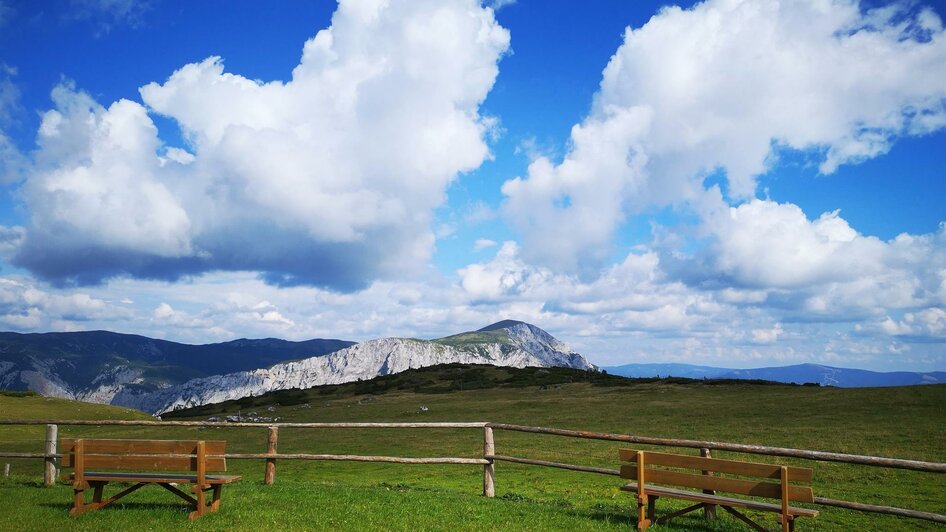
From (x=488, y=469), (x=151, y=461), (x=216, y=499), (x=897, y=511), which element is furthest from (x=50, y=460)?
(x=897, y=511)

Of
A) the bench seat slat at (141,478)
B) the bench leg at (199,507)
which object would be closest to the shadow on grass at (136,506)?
the bench leg at (199,507)

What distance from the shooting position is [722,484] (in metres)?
11.1

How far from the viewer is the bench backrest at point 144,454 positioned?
41.0ft

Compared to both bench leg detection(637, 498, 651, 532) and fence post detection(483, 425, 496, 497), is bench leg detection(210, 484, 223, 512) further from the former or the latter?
bench leg detection(637, 498, 651, 532)

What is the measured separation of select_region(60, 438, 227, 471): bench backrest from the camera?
41.0 ft

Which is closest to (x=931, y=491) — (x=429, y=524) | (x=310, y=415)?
(x=429, y=524)

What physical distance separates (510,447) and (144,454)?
2359 centimetres

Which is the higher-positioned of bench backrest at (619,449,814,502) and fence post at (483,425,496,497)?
bench backrest at (619,449,814,502)

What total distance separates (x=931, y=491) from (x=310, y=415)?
49666mm

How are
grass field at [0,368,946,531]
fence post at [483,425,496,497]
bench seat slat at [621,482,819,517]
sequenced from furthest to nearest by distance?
fence post at [483,425,496,497] < grass field at [0,368,946,531] < bench seat slat at [621,482,819,517]

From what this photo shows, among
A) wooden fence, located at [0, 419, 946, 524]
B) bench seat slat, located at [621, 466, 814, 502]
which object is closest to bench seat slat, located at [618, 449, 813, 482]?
bench seat slat, located at [621, 466, 814, 502]

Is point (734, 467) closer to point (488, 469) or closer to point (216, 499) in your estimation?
point (488, 469)

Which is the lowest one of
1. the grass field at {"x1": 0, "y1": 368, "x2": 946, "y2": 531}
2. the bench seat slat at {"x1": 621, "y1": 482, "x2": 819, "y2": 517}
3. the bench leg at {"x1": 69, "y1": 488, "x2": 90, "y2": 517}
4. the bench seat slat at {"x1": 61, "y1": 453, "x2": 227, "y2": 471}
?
the grass field at {"x1": 0, "y1": 368, "x2": 946, "y2": 531}

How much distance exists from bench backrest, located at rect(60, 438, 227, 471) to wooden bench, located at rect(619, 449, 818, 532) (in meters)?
8.12
